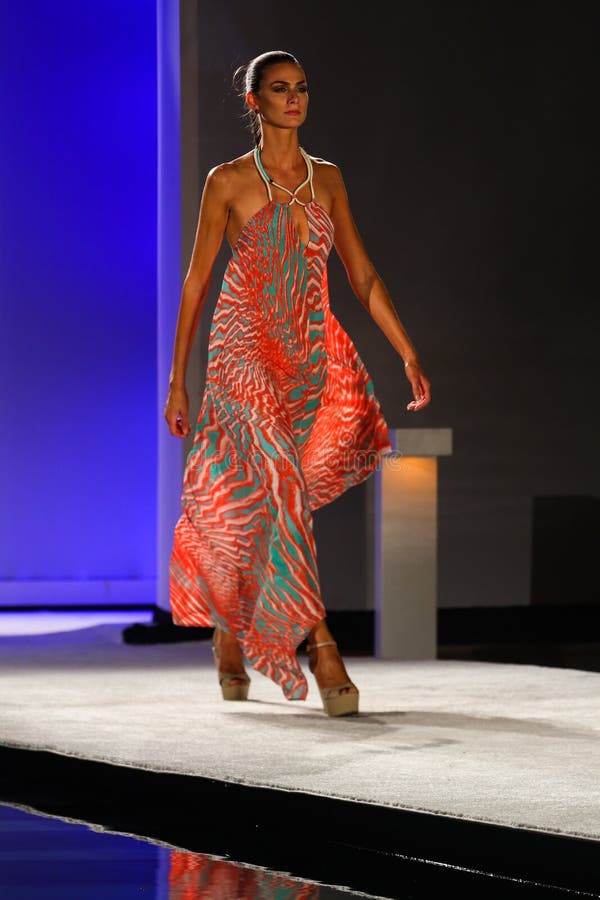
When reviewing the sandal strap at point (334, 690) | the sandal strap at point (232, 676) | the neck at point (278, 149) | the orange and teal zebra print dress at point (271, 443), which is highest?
the neck at point (278, 149)

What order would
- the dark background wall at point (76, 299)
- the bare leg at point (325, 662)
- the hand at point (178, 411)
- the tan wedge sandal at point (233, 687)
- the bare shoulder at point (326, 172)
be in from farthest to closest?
the dark background wall at point (76, 299) → the tan wedge sandal at point (233, 687) → the bare shoulder at point (326, 172) → the hand at point (178, 411) → the bare leg at point (325, 662)

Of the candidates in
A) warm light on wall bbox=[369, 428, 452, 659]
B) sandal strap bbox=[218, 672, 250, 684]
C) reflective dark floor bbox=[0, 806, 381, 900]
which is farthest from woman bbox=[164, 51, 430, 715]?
warm light on wall bbox=[369, 428, 452, 659]

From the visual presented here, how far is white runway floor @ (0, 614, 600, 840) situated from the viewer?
3.09m

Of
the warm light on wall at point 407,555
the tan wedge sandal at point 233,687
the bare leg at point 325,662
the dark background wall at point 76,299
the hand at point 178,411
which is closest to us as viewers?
the bare leg at point 325,662

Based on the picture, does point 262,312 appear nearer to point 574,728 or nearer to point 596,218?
point 574,728

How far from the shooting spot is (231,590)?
4363 millimetres

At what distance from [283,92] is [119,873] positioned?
6.73 feet

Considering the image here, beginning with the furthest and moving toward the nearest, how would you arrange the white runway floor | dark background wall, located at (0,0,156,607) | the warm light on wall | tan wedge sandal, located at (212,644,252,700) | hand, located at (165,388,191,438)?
dark background wall, located at (0,0,156,607) < the warm light on wall < tan wedge sandal, located at (212,644,252,700) < hand, located at (165,388,191,438) < the white runway floor

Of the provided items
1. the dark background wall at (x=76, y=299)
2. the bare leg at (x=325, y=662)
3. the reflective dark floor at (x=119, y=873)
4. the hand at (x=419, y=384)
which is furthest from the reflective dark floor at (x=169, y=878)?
the dark background wall at (x=76, y=299)

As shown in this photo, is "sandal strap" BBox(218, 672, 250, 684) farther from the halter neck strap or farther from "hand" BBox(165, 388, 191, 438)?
the halter neck strap

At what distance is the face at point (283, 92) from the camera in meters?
4.18

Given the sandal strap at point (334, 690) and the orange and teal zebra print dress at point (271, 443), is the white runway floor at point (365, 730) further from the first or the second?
the orange and teal zebra print dress at point (271, 443)

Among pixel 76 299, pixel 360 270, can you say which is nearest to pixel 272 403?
pixel 360 270

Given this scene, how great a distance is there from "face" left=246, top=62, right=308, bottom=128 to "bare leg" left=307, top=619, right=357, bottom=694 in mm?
1231
